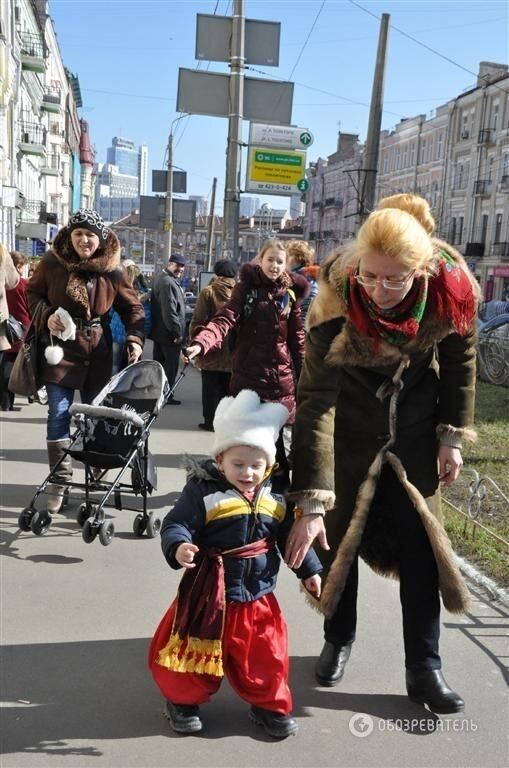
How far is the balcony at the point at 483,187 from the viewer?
50.2 metres

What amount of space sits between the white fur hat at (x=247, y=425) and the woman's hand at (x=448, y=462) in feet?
2.14

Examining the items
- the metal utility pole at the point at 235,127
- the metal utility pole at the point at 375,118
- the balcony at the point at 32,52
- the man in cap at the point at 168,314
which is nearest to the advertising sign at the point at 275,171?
the metal utility pole at the point at 235,127

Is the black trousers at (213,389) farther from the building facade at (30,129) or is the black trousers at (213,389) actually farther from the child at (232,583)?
the building facade at (30,129)

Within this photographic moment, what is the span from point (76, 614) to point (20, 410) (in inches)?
212

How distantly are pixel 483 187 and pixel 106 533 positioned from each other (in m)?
51.0

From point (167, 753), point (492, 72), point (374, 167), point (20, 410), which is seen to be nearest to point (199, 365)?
point (20, 410)

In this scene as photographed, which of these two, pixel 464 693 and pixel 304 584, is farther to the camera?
pixel 464 693

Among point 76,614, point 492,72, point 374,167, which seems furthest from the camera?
point 492,72

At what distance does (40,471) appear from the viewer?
236 inches

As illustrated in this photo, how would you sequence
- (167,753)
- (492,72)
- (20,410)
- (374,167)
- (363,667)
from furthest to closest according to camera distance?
(492,72), (374,167), (20,410), (363,667), (167,753)

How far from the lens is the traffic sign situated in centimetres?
A: 1129

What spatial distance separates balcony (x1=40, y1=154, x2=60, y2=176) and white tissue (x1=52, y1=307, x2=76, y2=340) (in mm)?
48615

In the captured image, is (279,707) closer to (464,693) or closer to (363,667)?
(363,667)

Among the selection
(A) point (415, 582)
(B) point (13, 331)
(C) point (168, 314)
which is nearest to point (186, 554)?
(A) point (415, 582)
